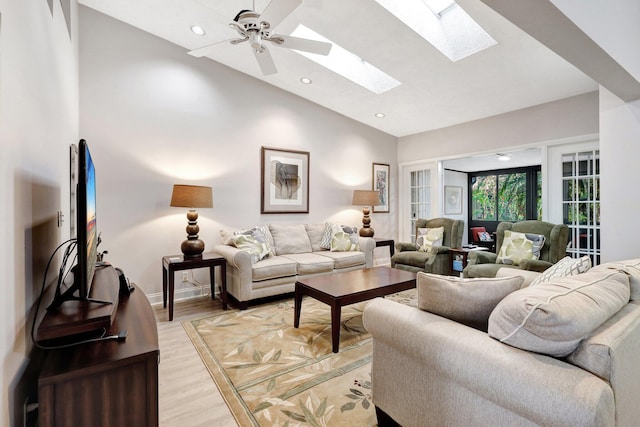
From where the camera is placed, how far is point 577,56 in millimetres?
1832

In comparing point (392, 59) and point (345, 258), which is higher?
point (392, 59)

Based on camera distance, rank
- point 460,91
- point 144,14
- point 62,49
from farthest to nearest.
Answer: point 460,91 → point 144,14 → point 62,49

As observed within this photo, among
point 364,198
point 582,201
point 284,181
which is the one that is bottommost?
point 582,201

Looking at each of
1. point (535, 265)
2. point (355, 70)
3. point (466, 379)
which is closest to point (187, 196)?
point (355, 70)

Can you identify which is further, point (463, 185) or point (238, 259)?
point (463, 185)

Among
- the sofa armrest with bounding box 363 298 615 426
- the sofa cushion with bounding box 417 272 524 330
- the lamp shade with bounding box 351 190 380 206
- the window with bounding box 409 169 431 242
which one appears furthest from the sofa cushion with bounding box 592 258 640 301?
the window with bounding box 409 169 431 242

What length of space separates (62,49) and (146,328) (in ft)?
6.84

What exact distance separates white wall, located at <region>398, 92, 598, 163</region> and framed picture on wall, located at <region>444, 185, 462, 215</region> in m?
2.43

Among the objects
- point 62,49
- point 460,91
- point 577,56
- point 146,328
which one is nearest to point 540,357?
point 146,328

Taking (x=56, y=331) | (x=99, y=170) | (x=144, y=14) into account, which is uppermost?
(x=144, y=14)

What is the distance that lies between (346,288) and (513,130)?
11.3 feet

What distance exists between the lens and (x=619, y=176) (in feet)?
8.77

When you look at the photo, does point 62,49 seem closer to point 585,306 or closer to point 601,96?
point 585,306

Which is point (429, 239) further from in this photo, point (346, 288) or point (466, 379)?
point (466, 379)
